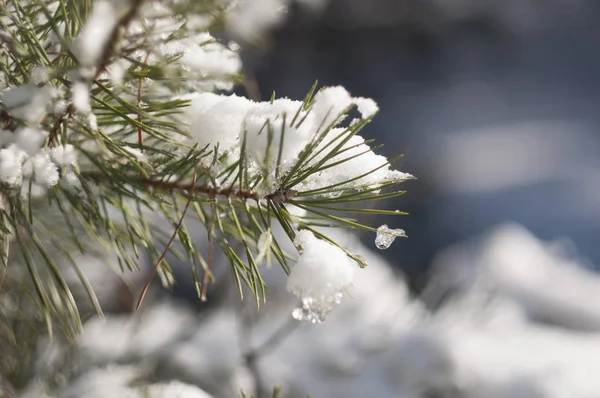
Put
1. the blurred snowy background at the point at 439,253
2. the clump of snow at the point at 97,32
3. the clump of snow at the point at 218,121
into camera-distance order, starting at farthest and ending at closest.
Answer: the blurred snowy background at the point at 439,253 < the clump of snow at the point at 218,121 < the clump of snow at the point at 97,32

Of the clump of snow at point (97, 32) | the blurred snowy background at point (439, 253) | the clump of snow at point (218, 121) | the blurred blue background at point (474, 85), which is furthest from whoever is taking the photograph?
the blurred blue background at point (474, 85)

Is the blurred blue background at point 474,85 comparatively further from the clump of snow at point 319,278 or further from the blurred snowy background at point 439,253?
the clump of snow at point 319,278

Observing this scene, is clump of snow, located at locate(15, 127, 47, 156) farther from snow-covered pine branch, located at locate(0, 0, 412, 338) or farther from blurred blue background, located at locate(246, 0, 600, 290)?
blurred blue background, located at locate(246, 0, 600, 290)

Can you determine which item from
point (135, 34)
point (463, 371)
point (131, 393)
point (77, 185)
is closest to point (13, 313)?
point (131, 393)

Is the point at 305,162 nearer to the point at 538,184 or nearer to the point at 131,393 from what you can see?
the point at 131,393

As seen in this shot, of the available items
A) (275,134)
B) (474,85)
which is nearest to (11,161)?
(275,134)

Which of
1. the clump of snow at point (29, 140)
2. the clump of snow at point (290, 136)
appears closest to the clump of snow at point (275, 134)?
the clump of snow at point (290, 136)

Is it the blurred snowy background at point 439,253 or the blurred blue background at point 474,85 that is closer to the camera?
the blurred snowy background at point 439,253

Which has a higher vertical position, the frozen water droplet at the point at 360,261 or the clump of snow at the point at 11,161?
the clump of snow at the point at 11,161
